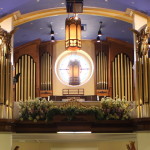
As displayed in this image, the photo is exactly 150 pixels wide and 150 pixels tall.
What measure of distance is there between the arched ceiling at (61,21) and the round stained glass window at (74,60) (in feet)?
3.03

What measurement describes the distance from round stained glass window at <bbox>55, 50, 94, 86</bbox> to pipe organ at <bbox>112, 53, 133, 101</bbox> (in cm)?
116

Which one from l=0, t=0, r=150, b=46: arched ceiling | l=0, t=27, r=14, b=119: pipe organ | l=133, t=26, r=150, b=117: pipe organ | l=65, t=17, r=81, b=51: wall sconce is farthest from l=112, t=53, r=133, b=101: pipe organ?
Result: l=0, t=27, r=14, b=119: pipe organ

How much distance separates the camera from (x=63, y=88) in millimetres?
20094

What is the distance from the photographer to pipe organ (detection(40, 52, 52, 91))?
65.1 ft

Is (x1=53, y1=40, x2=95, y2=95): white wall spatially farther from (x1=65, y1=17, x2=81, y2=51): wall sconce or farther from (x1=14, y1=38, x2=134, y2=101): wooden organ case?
(x1=65, y1=17, x2=81, y2=51): wall sconce

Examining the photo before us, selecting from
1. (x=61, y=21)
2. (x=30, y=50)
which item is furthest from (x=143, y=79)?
(x=30, y=50)

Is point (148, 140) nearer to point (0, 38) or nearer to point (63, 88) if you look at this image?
point (0, 38)

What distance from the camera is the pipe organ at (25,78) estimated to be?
63.7ft

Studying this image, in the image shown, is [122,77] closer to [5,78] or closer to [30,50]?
[30,50]

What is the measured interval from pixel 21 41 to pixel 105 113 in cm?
693

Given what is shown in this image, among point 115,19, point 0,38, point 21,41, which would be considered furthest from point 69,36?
point 21,41

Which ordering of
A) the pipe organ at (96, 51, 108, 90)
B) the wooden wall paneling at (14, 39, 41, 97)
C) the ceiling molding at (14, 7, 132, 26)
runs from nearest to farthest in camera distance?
the ceiling molding at (14, 7, 132, 26) → the pipe organ at (96, 51, 108, 90) → the wooden wall paneling at (14, 39, 41, 97)

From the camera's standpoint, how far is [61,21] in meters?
17.9

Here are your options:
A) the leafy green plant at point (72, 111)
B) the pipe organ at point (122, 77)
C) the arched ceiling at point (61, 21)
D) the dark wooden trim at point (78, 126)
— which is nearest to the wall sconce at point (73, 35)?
the arched ceiling at point (61, 21)
